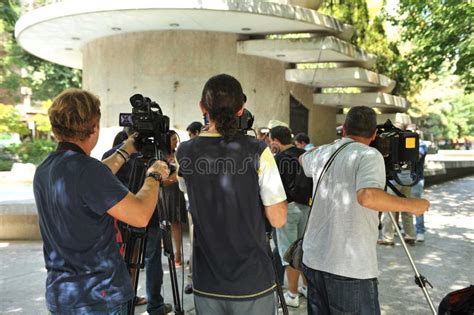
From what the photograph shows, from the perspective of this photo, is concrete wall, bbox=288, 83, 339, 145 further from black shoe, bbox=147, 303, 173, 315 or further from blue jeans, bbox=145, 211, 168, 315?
black shoe, bbox=147, 303, 173, 315

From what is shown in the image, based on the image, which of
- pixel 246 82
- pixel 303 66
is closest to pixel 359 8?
pixel 303 66

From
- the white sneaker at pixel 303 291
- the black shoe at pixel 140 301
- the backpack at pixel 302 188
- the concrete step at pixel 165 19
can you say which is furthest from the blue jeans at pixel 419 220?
the black shoe at pixel 140 301

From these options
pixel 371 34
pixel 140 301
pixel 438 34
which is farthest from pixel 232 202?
pixel 371 34

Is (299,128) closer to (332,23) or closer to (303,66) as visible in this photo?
(303,66)

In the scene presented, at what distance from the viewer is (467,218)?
8.95m

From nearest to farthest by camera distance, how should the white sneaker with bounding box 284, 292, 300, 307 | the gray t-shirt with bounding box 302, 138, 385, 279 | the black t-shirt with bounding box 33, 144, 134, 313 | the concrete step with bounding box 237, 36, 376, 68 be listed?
the black t-shirt with bounding box 33, 144, 134, 313
the gray t-shirt with bounding box 302, 138, 385, 279
the white sneaker with bounding box 284, 292, 300, 307
the concrete step with bounding box 237, 36, 376, 68

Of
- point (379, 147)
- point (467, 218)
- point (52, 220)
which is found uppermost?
point (379, 147)

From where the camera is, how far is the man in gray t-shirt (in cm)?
240

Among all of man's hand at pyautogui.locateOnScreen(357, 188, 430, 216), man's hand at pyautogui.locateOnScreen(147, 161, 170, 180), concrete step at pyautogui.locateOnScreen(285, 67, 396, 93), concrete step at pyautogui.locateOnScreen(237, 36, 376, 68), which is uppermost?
concrete step at pyautogui.locateOnScreen(237, 36, 376, 68)

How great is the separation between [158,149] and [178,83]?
831 centimetres

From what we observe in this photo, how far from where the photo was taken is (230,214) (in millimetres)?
2031

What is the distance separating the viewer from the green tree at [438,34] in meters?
10.1

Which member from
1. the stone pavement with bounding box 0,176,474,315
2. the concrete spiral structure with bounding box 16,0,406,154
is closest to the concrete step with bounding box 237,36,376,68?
the concrete spiral structure with bounding box 16,0,406,154

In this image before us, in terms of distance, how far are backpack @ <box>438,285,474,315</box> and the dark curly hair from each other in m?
1.79
